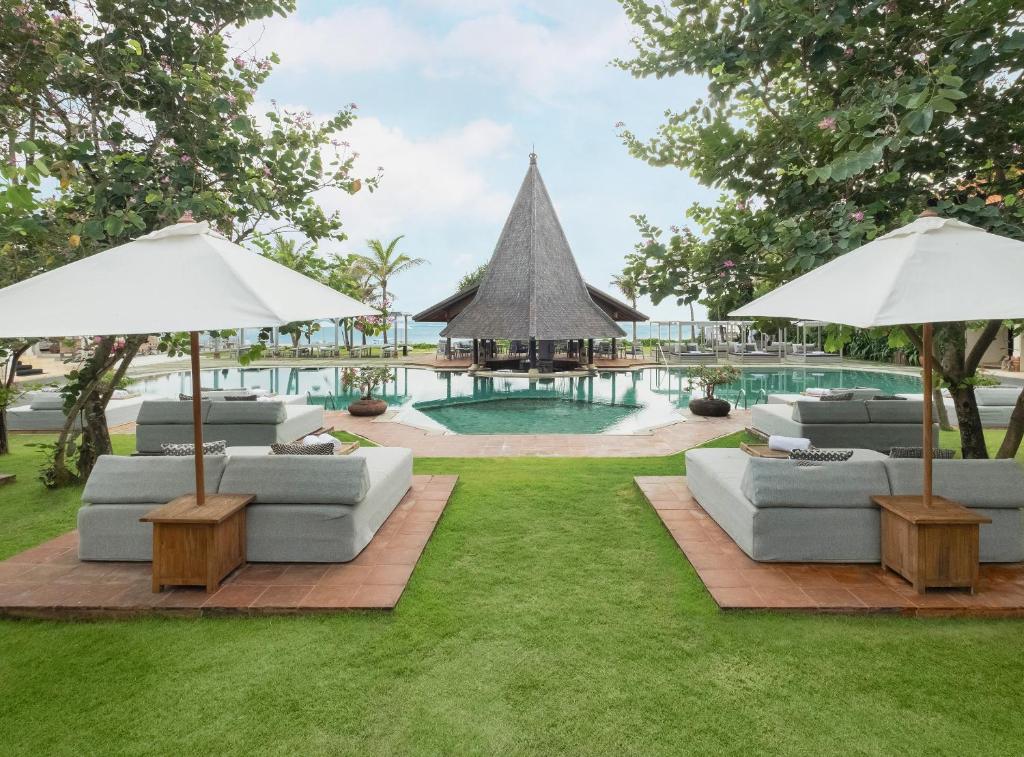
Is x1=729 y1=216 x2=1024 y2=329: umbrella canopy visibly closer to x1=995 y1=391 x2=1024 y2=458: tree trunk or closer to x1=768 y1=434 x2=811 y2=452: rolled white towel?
x1=768 y1=434 x2=811 y2=452: rolled white towel

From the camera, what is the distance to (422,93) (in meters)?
18.0

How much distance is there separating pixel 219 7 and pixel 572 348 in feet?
74.3

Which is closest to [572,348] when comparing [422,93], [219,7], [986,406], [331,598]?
[422,93]

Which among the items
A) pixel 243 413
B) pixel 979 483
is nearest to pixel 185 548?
pixel 243 413

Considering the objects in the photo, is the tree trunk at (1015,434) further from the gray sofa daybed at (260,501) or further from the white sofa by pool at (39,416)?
the white sofa by pool at (39,416)

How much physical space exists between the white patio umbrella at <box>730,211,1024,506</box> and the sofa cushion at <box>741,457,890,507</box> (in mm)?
350

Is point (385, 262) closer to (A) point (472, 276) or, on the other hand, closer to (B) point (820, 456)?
(A) point (472, 276)

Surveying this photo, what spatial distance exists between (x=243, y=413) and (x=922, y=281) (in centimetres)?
849

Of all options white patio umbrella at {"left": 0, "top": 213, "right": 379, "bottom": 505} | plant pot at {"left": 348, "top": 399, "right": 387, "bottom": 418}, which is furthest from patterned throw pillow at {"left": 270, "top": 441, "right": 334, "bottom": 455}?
plant pot at {"left": 348, "top": 399, "right": 387, "bottom": 418}

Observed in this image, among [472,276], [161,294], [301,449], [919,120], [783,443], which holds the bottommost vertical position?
[783,443]

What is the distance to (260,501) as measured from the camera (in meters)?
4.53

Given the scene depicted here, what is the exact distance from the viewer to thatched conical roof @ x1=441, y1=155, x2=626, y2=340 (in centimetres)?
2209

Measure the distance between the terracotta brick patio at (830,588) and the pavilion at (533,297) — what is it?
661 inches

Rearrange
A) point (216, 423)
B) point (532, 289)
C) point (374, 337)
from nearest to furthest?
point (216, 423)
point (532, 289)
point (374, 337)
